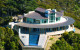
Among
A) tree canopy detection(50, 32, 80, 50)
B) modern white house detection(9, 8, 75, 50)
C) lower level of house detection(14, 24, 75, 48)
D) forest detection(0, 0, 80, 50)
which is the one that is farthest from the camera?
modern white house detection(9, 8, 75, 50)

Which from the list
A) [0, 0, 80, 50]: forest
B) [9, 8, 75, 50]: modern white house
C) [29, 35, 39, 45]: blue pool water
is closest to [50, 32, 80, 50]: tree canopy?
[0, 0, 80, 50]: forest

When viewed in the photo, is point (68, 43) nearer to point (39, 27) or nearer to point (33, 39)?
point (39, 27)

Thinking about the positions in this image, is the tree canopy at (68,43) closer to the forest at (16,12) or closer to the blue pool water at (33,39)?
the forest at (16,12)

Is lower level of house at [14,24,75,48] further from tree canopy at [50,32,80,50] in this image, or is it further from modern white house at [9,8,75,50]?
tree canopy at [50,32,80,50]

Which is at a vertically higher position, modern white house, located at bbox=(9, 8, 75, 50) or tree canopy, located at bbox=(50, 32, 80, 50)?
modern white house, located at bbox=(9, 8, 75, 50)

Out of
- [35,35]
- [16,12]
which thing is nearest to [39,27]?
[35,35]

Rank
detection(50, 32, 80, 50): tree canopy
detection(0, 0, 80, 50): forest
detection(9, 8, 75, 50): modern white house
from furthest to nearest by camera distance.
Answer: detection(9, 8, 75, 50): modern white house, detection(0, 0, 80, 50): forest, detection(50, 32, 80, 50): tree canopy

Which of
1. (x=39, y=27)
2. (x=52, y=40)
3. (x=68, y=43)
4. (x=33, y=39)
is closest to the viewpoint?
(x=68, y=43)

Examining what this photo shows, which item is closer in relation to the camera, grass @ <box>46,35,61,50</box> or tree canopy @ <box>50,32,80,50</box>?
tree canopy @ <box>50,32,80,50</box>

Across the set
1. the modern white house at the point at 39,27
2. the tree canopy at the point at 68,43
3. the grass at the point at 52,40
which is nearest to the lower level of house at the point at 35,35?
Result: the modern white house at the point at 39,27

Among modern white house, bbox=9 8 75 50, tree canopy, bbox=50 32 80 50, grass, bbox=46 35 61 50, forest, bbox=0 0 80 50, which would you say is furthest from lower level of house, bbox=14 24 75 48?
tree canopy, bbox=50 32 80 50

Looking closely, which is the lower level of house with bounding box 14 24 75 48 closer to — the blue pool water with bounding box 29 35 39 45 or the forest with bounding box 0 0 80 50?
the blue pool water with bounding box 29 35 39 45

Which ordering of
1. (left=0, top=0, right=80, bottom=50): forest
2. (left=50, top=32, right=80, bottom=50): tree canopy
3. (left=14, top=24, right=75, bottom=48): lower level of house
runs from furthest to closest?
1. (left=0, top=0, right=80, bottom=50): forest
2. (left=14, top=24, right=75, bottom=48): lower level of house
3. (left=50, top=32, right=80, bottom=50): tree canopy
